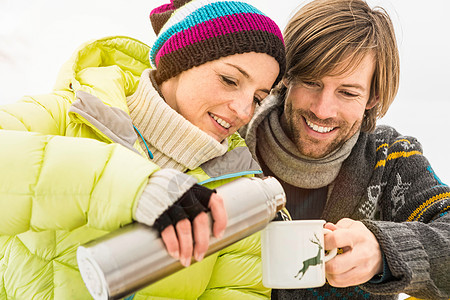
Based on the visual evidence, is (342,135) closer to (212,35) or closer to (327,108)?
(327,108)

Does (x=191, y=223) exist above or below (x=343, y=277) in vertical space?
above

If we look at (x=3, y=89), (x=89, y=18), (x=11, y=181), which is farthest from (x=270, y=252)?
(x=89, y=18)

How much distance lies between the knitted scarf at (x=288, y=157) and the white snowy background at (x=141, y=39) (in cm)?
47

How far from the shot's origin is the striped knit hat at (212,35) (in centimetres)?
102

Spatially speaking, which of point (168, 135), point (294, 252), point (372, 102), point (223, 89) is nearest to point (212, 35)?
point (223, 89)

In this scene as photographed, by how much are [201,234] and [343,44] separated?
92 centimetres

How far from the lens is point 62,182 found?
617 mm

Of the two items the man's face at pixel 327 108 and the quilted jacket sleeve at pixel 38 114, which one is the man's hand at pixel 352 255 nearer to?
the man's face at pixel 327 108

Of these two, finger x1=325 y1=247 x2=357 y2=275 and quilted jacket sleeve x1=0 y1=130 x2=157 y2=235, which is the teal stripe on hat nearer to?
quilted jacket sleeve x1=0 y1=130 x2=157 y2=235

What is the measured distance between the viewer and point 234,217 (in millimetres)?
603

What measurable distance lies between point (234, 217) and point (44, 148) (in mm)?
317

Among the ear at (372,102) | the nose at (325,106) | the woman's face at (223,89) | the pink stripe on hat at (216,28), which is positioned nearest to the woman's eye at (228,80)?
the woman's face at (223,89)

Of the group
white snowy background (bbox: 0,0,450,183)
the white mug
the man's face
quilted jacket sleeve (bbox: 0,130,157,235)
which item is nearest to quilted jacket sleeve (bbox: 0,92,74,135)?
quilted jacket sleeve (bbox: 0,130,157,235)

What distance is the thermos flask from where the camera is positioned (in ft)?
1.68
